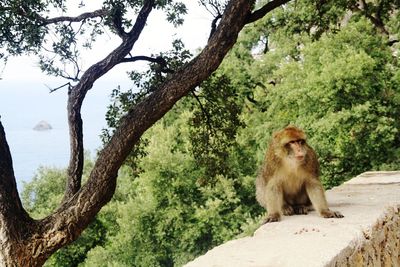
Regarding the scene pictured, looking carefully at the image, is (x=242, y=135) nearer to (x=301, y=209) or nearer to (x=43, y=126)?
(x=301, y=209)

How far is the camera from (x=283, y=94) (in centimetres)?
1917

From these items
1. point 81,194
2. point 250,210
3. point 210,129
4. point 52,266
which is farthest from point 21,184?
point 81,194

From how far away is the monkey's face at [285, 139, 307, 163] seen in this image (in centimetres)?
486

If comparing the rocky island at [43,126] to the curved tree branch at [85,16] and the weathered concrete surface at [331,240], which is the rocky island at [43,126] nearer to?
the curved tree branch at [85,16]

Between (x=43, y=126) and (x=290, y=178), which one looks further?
(x=43, y=126)

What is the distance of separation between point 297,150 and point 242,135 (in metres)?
18.6

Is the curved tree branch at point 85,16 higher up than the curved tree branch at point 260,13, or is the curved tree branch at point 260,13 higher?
the curved tree branch at point 85,16

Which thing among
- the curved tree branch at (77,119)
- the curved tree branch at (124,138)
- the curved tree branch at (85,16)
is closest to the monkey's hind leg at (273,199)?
the curved tree branch at (124,138)

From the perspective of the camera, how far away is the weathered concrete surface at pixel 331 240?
3.29 metres

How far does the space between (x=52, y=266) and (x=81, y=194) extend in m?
18.8

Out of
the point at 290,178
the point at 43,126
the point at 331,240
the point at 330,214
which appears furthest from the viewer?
the point at 43,126

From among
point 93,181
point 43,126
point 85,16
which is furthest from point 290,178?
point 43,126

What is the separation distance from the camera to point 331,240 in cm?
369

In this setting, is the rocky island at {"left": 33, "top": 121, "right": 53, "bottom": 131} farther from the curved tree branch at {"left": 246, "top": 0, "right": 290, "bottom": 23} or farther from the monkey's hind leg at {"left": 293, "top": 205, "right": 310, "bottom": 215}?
the monkey's hind leg at {"left": 293, "top": 205, "right": 310, "bottom": 215}
